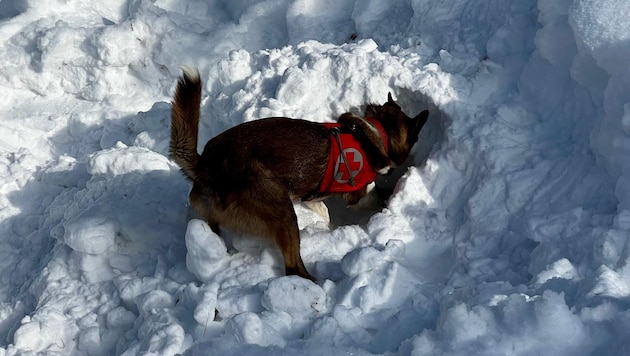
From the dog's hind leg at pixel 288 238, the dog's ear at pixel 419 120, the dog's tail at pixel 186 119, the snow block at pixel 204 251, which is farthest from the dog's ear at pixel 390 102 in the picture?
the snow block at pixel 204 251

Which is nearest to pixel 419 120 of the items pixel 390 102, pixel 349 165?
pixel 390 102

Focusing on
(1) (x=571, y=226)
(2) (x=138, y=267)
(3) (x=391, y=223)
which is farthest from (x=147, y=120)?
(1) (x=571, y=226)

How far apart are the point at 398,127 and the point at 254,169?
3.12 feet

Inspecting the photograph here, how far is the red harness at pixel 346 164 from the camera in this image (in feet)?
12.6

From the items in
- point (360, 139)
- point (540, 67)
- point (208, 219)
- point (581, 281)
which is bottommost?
point (208, 219)

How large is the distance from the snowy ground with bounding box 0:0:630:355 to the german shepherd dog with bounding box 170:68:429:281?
143 mm

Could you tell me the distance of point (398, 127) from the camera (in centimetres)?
399

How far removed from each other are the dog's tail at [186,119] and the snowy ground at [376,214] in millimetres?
326

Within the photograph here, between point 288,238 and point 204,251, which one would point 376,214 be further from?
point 204,251

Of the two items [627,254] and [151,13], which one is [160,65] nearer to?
[151,13]

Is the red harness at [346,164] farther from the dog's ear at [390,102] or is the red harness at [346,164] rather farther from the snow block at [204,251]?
the snow block at [204,251]

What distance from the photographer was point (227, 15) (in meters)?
5.75

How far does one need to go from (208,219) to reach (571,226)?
5.75 ft

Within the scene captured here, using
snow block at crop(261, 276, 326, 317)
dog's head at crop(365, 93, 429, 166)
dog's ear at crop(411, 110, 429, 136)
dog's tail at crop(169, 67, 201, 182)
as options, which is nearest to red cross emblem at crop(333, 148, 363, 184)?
dog's head at crop(365, 93, 429, 166)
